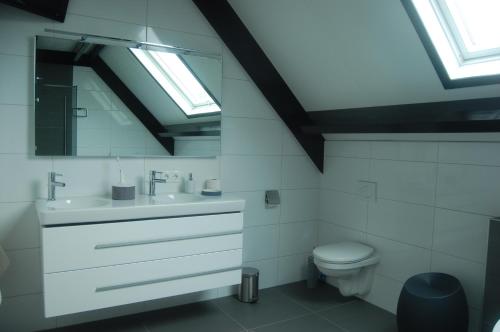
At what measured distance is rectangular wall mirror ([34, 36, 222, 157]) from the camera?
2.50 m

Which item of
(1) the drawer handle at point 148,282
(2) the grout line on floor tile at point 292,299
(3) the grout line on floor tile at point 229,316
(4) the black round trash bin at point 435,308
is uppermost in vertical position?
(1) the drawer handle at point 148,282

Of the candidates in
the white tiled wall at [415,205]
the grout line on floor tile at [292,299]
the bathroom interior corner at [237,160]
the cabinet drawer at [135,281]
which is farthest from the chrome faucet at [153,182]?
the white tiled wall at [415,205]

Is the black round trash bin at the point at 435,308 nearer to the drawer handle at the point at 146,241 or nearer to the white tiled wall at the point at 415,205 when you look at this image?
the white tiled wall at the point at 415,205

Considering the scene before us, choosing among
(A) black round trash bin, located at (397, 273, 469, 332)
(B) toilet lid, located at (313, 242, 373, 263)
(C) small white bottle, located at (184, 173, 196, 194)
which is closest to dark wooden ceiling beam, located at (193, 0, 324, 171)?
(B) toilet lid, located at (313, 242, 373, 263)

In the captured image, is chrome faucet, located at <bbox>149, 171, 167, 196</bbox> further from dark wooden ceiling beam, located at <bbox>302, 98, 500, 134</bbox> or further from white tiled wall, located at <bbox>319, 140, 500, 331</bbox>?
white tiled wall, located at <bbox>319, 140, 500, 331</bbox>

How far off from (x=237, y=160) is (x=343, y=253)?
1.05 m

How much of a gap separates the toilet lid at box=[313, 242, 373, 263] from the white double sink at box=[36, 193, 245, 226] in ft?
2.27

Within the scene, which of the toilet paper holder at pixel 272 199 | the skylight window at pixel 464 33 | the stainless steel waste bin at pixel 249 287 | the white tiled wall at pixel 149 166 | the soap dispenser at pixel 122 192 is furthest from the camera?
the toilet paper holder at pixel 272 199

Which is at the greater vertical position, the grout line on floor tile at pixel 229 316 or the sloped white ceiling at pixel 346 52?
the sloped white ceiling at pixel 346 52

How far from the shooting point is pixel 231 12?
3.03m

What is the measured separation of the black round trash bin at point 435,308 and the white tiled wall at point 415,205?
0.53ft

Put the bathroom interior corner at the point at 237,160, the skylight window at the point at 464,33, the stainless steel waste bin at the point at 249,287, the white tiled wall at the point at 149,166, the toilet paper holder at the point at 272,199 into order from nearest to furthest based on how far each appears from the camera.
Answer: the skylight window at the point at 464,33 < the bathroom interior corner at the point at 237,160 < the white tiled wall at the point at 149,166 < the stainless steel waste bin at the point at 249,287 < the toilet paper holder at the point at 272,199

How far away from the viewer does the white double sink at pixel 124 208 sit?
2.15m

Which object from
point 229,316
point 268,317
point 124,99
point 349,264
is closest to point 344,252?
point 349,264
